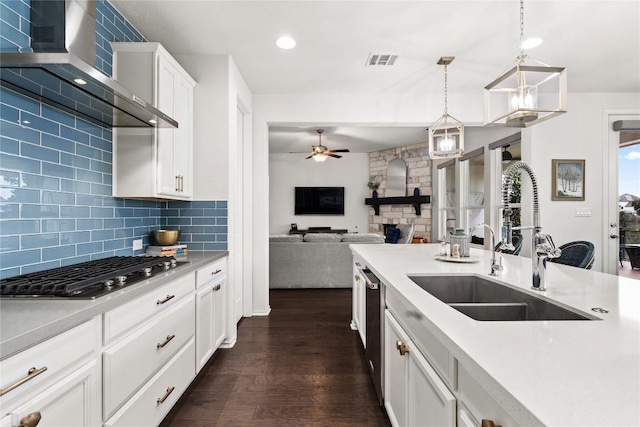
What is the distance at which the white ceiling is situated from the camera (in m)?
2.27

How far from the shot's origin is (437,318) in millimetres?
895

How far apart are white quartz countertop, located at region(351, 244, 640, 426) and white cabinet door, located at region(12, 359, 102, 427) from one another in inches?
44.3

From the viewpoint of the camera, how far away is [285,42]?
8.91 ft

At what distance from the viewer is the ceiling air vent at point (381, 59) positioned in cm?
295

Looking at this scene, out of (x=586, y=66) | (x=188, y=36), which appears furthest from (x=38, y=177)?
(x=586, y=66)

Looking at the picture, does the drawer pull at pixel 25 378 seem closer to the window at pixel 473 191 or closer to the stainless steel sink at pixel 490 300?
the stainless steel sink at pixel 490 300

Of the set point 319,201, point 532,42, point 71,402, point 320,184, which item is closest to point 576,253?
point 532,42

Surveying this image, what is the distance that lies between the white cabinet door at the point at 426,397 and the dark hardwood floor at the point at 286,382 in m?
0.74

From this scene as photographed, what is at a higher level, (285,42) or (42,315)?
(285,42)

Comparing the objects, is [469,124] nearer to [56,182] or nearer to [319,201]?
[56,182]

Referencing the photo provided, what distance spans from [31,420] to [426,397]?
3.80ft

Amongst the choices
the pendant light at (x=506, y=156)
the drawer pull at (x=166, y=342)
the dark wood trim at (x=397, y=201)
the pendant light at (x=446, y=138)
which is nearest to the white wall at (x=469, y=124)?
the pendant light at (x=446, y=138)

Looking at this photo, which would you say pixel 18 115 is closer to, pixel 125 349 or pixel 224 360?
pixel 125 349

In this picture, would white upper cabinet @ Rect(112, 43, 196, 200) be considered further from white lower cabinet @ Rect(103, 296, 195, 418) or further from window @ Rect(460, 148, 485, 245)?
window @ Rect(460, 148, 485, 245)
